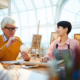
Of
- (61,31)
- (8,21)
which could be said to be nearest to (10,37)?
(8,21)

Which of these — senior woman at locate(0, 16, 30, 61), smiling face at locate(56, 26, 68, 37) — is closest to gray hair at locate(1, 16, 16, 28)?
senior woman at locate(0, 16, 30, 61)

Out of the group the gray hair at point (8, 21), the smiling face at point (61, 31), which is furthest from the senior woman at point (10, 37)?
the smiling face at point (61, 31)

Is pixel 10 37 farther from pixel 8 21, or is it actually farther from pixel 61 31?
pixel 61 31

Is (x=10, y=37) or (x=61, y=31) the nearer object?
(x=10, y=37)

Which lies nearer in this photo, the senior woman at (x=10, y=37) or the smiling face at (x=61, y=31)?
the senior woman at (x=10, y=37)

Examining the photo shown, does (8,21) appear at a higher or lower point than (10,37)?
higher

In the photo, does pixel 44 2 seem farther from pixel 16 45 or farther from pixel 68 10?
pixel 16 45

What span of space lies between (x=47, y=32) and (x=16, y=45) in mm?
7138

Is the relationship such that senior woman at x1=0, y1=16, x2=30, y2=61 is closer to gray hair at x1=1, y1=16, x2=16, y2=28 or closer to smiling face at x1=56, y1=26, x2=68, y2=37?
gray hair at x1=1, y1=16, x2=16, y2=28

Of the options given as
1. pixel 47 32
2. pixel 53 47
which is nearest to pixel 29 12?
pixel 47 32

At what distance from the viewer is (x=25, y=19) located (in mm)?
9477

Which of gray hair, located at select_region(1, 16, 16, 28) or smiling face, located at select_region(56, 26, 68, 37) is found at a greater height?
gray hair, located at select_region(1, 16, 16, 28)

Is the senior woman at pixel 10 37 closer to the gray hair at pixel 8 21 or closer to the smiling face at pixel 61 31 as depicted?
the gray hair at pixel 8 21

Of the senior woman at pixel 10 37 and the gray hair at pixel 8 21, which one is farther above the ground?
the gray hair at pixel 8 21
